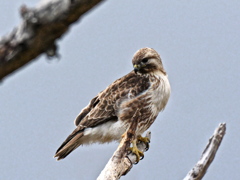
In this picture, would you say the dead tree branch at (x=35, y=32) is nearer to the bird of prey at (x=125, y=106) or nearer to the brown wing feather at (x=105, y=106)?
the bird of prey at (x=125, y=106)

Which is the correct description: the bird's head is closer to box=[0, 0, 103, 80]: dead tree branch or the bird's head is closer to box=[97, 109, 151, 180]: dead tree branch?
box=[97, 109, 151, 180]: dead tree branch

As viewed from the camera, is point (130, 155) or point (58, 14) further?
point (130, 155)

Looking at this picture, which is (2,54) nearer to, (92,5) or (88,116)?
(92,5)

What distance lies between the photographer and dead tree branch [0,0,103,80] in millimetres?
958

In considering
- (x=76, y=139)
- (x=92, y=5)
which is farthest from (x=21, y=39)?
(x=76, y=139)

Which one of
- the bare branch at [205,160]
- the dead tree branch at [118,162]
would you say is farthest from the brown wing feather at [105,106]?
the bare branch at [205,160]

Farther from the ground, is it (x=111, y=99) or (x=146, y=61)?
(x=146, y=61)

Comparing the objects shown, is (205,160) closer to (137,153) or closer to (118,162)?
(118,162)

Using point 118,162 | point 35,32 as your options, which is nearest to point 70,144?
point 118,162

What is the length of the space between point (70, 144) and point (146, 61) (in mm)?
1387

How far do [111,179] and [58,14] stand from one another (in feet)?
8.53

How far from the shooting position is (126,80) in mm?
5891

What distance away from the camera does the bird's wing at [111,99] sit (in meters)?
5.60

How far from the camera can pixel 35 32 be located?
97 centimetres
